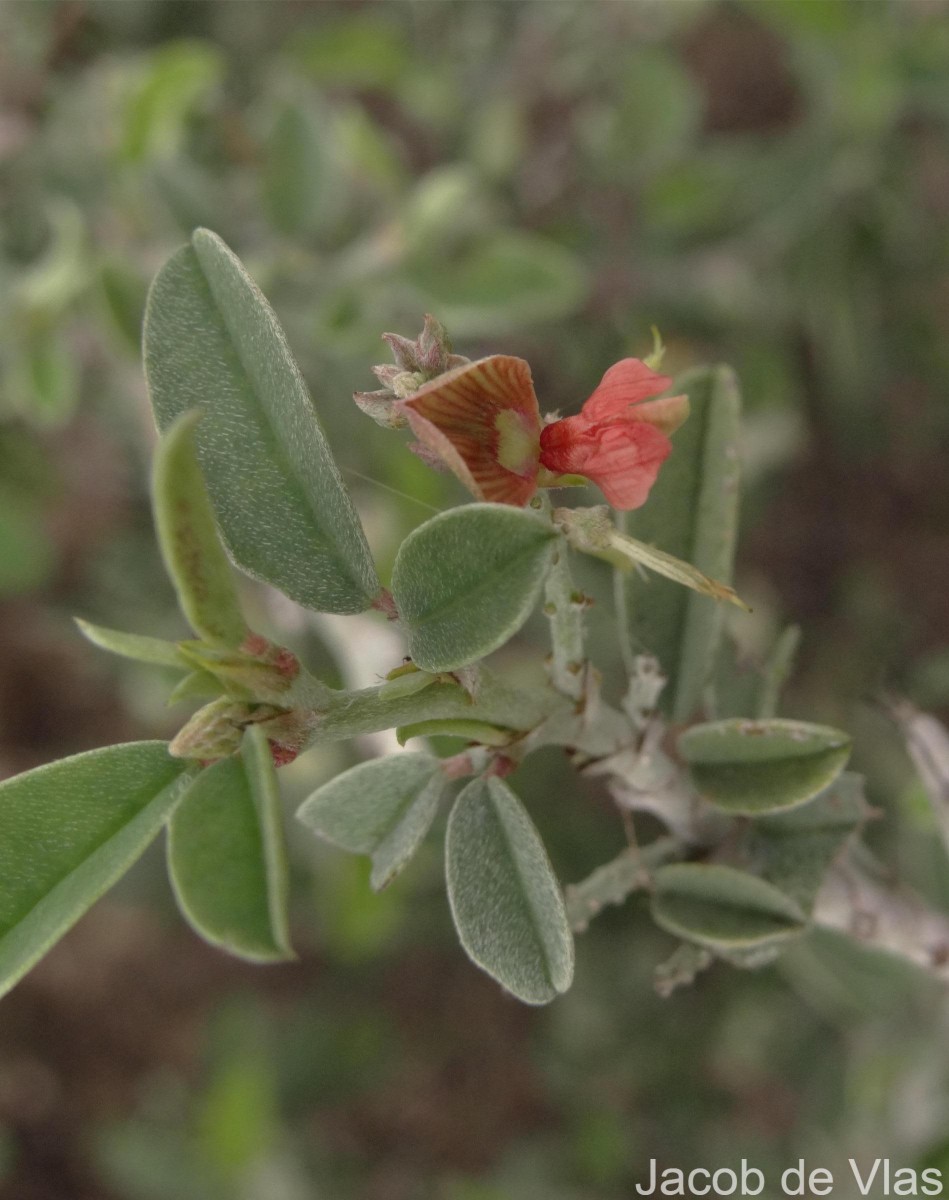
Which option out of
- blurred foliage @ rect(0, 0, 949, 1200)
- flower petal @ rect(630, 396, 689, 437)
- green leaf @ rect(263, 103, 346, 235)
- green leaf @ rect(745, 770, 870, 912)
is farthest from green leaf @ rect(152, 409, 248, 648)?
green leaf @ rect(263, 103, 346, 235)

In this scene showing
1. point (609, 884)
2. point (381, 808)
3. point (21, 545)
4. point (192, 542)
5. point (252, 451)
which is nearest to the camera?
point (192, 542)

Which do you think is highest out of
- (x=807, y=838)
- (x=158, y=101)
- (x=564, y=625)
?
(x=158, y=101)

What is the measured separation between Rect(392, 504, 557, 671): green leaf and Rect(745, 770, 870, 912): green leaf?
1.47 feet

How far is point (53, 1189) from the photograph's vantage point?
295cm

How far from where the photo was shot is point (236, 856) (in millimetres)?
611

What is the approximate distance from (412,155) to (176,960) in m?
2.32

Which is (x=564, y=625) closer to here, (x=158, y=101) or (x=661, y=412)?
(x=661, y=412)

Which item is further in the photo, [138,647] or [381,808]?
[381,808]

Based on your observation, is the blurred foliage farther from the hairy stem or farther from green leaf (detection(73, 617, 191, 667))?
green leaf (detection(73, 617, 191, 667))

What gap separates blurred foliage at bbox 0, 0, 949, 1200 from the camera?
186 cm

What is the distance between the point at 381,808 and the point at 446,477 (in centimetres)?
125

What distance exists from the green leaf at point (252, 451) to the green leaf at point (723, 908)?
38cm

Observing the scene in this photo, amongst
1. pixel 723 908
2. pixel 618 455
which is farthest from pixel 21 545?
pixel 618 455

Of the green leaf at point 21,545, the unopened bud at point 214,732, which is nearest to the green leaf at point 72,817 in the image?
the unopened bud at point 214,732
